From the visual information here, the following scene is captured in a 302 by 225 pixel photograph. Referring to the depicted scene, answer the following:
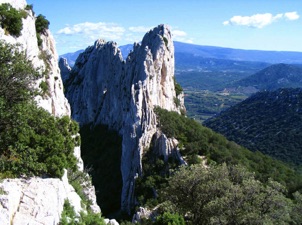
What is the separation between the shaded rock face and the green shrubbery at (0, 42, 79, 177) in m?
46.5

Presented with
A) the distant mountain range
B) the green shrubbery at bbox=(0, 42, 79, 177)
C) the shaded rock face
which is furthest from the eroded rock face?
the distant mountain range

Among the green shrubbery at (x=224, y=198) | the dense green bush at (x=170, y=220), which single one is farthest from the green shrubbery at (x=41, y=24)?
the dense green bush at (x=170, y=220)

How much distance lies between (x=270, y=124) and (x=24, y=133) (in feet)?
349

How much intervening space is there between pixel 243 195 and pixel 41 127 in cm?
2082

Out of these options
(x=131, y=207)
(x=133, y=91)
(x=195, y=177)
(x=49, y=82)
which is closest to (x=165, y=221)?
(x=195, y=177)

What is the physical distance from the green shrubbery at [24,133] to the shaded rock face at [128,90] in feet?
152

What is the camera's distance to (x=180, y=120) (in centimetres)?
7975

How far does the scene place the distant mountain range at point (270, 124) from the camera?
Result: 97.3 metres

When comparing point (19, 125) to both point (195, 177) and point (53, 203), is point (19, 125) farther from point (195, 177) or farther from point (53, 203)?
point (195, 177)

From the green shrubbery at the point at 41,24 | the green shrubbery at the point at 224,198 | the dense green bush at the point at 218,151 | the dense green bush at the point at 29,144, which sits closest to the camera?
the dense green bush at the point at 29,144

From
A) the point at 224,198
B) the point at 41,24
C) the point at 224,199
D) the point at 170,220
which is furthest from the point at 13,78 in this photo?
the point at 41,24

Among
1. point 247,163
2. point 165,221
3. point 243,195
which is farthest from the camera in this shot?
point 247,163

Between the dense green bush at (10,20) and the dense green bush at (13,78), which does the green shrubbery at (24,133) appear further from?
the dense green bush at (10,20)

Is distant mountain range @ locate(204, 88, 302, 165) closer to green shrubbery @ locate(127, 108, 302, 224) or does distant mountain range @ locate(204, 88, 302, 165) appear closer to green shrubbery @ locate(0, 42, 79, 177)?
green shrubbery @ locate(127, 108, 302, 224)
